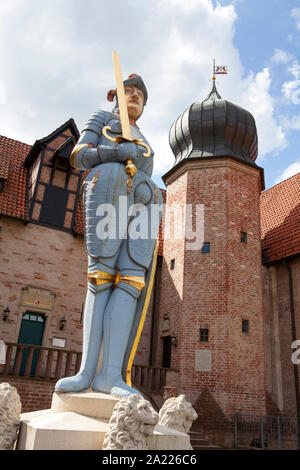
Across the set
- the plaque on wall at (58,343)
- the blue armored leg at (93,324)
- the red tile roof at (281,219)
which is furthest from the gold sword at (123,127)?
the red tile roof at (281,219)

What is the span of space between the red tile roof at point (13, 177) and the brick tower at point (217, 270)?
559 centimetres

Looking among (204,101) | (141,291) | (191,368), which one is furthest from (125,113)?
(204,101)

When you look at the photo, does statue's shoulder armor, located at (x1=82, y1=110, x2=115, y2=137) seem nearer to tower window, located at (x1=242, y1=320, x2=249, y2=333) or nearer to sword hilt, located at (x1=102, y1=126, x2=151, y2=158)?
sword hilt, located at (x1=102, y1=126, x2=151, y2=158)

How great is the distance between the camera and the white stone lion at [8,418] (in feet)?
8.96

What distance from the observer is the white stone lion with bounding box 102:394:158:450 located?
8.25ft

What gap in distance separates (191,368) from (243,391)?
169 cm

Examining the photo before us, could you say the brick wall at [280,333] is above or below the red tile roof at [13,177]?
below

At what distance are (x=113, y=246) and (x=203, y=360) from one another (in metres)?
10.0

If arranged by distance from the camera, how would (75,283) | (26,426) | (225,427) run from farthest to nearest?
(75,283) < (225,427) < (26,426)

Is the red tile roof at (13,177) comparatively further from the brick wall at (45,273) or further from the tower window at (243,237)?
the tower window at (243,237)

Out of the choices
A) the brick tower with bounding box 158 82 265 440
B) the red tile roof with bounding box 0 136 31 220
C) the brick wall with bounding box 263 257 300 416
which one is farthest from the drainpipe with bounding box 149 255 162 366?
the red tile roof with bounding box 0 136 31 220

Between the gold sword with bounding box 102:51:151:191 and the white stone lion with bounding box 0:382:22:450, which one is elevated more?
the gold sword with bounding box 102:51:151:191
